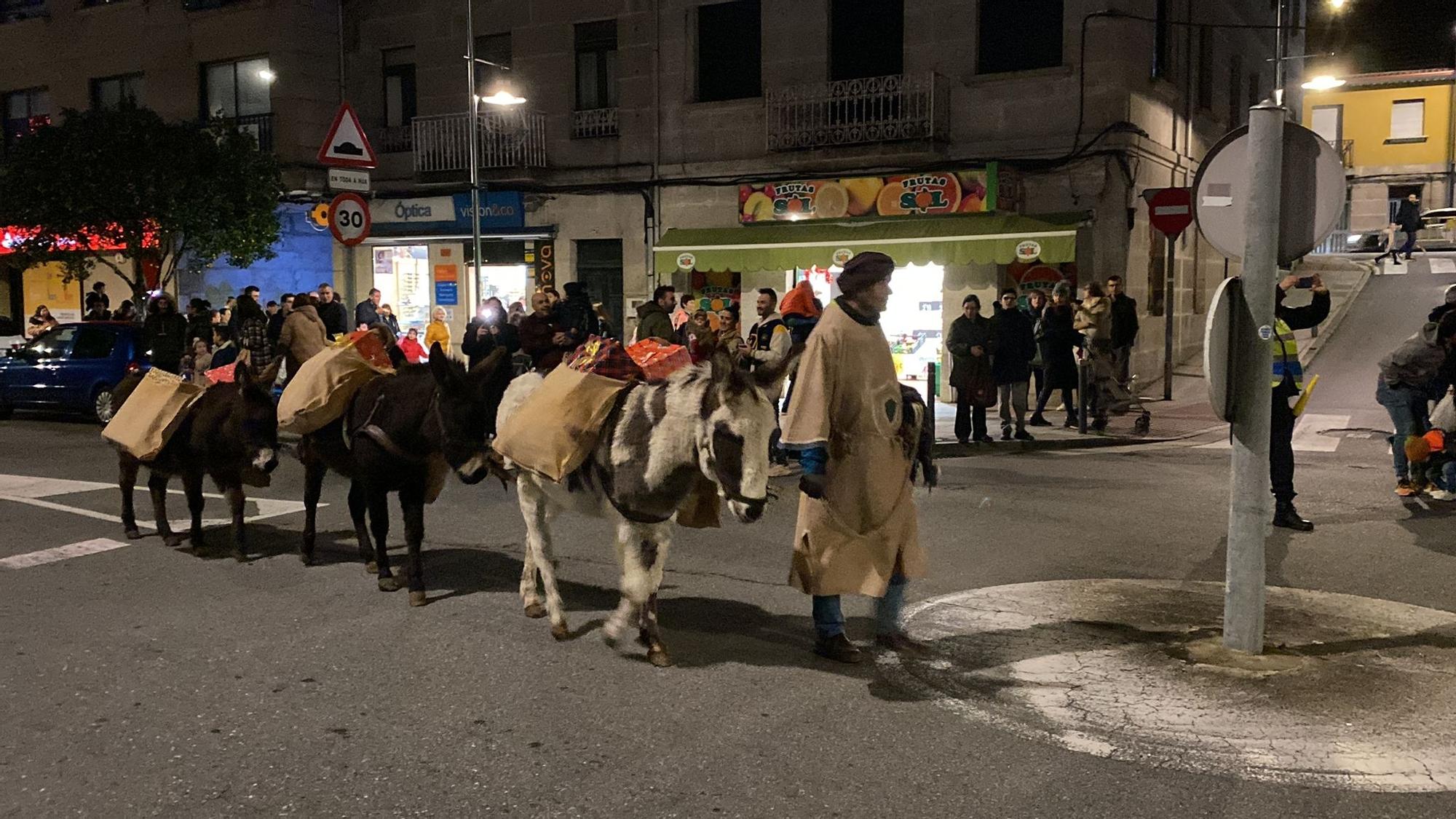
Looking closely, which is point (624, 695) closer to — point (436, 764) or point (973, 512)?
point (436, 764)

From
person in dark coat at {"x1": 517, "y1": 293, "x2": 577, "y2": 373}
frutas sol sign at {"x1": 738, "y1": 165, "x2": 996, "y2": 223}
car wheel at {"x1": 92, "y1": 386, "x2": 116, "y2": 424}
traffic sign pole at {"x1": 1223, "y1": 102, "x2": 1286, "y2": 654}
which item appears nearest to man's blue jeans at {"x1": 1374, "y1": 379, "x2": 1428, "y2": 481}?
traffic sign pole at {"x1": 1223, "y1": 102, "x2": 1286, "y2": 654}

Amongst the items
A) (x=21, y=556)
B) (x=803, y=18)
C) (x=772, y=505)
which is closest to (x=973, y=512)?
(x=772, y=505)

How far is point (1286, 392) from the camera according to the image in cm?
866

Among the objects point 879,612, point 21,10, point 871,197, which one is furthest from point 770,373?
point 21,10

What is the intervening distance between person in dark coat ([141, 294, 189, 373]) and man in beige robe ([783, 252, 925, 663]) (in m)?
13.1

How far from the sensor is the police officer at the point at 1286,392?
855 cm

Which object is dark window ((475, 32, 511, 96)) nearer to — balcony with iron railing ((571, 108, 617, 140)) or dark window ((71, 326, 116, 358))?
balcony with iron railing ((571, 108, 617, 140))

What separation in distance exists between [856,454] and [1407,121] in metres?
52.5

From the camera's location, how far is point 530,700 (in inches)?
204

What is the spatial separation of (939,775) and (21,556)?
22.3 ft

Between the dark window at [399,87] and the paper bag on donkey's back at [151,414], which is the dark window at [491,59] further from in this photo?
the paper bag on donkey's back at [151,414]

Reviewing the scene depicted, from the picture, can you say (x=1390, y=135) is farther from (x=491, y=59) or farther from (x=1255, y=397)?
(x=1255, y=397)

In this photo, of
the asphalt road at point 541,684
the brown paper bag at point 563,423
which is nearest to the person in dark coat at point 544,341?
the asphalt road at point 541,684

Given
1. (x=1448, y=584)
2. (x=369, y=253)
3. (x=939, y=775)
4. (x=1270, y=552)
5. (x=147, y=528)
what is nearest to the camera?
(x=939, y=775)
